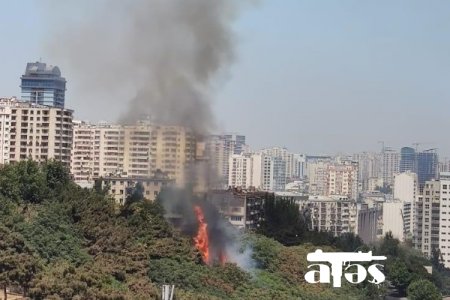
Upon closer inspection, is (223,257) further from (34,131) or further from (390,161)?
(390,161)

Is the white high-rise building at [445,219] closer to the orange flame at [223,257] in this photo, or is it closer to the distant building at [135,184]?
the distant building at [135,184]

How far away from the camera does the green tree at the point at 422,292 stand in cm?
1608

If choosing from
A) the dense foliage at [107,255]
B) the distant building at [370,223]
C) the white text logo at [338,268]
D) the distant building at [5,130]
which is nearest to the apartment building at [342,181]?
the distant building at [370,223]

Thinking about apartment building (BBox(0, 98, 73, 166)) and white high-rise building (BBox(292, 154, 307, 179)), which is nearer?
apartment building (BBox(0, 98, 73, 166))

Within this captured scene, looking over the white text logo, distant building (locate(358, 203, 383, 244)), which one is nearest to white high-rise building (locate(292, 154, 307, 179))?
distant building (locate(358, 203, 383, 244))

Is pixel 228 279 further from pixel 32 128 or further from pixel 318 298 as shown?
pixel 32 128

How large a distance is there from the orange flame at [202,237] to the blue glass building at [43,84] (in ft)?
88.5

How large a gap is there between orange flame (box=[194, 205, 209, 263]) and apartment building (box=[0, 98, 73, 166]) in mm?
12013

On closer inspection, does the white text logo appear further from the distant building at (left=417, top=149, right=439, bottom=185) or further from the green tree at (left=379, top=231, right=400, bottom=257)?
the distant building at (left=417, top=149, right=439, bottom=185)

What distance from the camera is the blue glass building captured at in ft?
132

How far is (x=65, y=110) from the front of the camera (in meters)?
26.2

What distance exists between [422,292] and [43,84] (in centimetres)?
2752

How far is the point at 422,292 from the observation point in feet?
53.1

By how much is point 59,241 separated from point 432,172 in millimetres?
51213
